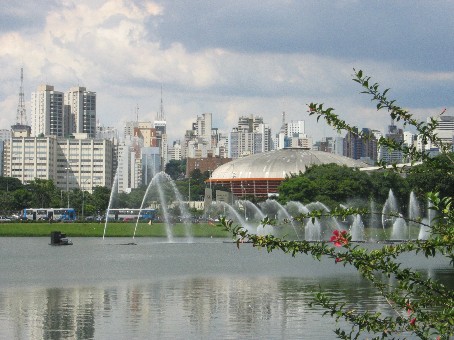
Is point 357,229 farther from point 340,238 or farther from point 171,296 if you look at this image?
point 340,238

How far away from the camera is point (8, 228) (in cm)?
11556

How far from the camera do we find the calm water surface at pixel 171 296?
28797mm

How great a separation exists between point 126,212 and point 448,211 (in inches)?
5860

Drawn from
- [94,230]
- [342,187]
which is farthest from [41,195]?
[342,187]

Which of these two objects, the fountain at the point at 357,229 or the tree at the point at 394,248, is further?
the fountain at the point at 357,229

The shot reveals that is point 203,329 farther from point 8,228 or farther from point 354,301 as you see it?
point 8,228

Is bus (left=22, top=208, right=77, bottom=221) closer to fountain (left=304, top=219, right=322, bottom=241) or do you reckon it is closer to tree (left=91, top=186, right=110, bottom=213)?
tree (left=91, top=186, right=110, bottom=213)

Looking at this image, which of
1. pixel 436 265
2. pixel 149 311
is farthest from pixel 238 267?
pixel 149 311

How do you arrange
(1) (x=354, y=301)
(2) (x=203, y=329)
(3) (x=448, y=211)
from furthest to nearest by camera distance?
(1) (x=354, y=301) < (2) (x=203, y=329) < (3) (x=448, y=211)

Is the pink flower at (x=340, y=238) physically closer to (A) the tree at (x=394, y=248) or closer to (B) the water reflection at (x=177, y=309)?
(A) the tree at (x=394, y=248)

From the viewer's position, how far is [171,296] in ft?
128

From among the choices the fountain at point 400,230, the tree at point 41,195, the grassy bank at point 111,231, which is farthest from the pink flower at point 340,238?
the tree at point 41,195

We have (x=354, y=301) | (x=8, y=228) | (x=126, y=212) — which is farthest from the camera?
(x=126, y=212)

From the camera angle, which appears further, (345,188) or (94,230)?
(345,188)
